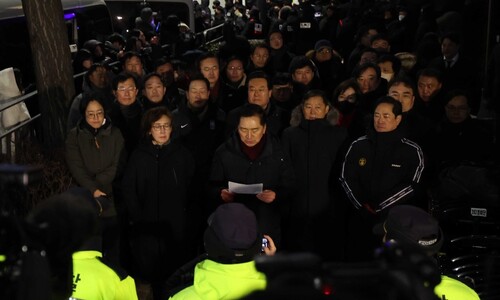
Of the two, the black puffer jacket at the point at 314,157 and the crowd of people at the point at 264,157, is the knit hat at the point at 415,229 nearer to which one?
the crowd of people at the point at 264,157

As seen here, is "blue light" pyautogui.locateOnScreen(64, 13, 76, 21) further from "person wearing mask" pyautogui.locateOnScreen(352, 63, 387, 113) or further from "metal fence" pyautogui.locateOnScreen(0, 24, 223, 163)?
"person wearing mask" pyautogui.locateOnScreen(352, 63, 387, 113)

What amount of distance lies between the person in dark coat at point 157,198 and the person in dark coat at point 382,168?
4.04ft

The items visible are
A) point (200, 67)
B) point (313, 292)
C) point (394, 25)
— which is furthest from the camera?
point (394, 25)

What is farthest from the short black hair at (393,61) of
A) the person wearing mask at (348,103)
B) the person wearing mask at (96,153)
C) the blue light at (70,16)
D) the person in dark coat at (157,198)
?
the blue light at (70,16)

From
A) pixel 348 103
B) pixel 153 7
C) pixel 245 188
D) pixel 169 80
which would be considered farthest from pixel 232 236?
pixel 153 7

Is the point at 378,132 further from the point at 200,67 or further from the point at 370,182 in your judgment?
the point at 200,67

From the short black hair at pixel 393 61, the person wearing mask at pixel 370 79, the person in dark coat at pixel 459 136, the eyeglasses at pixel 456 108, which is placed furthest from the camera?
the short black hair at pixel 393 61

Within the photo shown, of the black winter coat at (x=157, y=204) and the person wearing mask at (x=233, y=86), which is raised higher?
the person wearing mask at (x=233, y=86)

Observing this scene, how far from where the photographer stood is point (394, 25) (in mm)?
12719

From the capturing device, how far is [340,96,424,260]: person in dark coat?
214 inches

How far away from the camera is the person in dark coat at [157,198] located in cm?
556

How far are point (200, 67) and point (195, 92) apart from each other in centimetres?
109

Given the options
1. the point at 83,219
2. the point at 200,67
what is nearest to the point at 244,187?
Result: the point at 200,67

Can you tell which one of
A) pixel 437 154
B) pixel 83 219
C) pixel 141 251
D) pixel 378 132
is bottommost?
pixel 141 251
